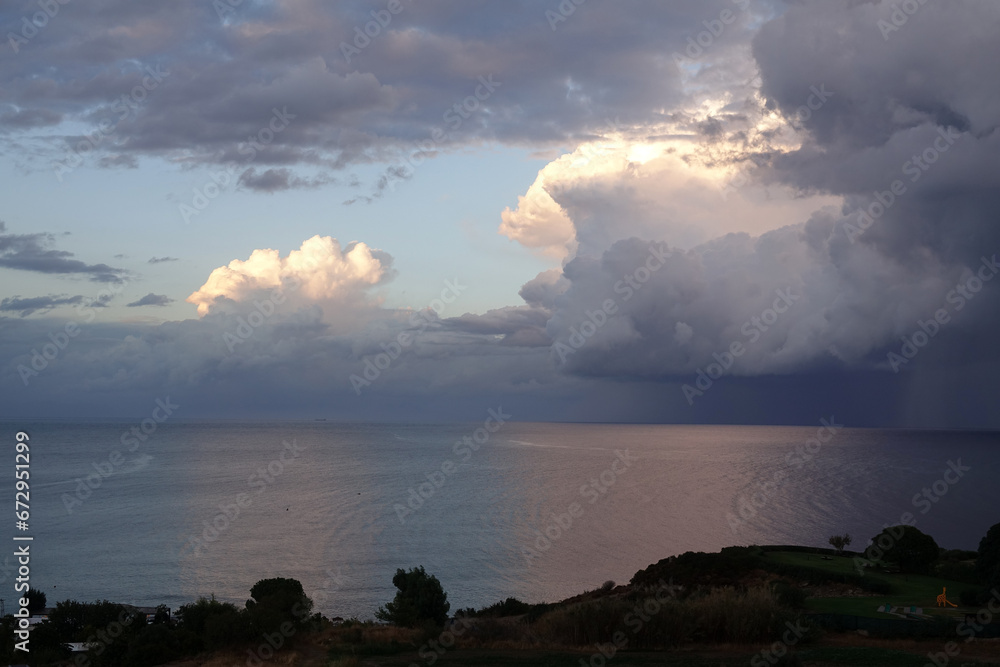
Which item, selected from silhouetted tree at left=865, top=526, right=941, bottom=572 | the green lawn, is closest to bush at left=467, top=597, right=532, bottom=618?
the green lawn

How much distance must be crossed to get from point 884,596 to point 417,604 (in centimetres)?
2256

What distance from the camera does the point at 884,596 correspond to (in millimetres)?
35375

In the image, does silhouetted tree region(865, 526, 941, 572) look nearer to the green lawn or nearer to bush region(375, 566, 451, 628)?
the green lawn

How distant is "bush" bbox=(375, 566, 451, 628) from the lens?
129ft

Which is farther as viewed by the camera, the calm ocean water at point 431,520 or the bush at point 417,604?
the calm ocean water at point 431,520

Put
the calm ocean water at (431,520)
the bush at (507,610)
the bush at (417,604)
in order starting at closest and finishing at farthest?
the bush at (417,604)
the bush at (507,610)
the calm ocean water at (431,520)

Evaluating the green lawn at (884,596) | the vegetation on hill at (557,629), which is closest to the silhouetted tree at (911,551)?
the green lawn at (884,596)

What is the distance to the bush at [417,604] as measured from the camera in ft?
129

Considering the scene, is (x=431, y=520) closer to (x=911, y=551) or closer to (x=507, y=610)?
(x=507, y=610)

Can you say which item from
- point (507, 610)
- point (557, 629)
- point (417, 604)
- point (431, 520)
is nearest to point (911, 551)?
point (507, 610)

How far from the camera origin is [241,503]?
3986 inches

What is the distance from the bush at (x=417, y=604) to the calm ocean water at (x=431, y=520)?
999 centimetres

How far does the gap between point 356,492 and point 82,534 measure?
40809mm

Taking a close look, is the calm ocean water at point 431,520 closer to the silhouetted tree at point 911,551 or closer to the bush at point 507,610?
the bush at point 507,610
